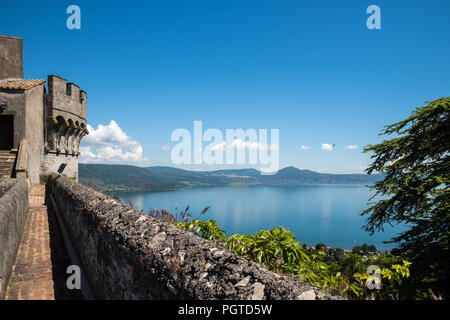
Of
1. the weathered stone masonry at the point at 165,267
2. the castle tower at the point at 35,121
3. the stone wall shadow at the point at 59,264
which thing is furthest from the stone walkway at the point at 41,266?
the castle tower at the point at 35,121

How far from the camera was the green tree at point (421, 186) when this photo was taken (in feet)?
17.8

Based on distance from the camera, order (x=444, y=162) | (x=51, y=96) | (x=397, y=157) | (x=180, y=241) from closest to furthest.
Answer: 1. (x=180, y=241)
2. (x=444, y=162)
3. (x=397, y=157)
4. (x=51, y=96)

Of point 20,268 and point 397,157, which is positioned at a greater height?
point 397,157

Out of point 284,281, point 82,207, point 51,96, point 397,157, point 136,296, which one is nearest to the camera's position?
point 284,281

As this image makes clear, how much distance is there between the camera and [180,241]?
7.82 feet

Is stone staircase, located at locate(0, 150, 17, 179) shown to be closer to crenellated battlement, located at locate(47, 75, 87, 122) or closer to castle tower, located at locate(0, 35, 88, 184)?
castle tower, located at locate(0, 35, 88, 184)

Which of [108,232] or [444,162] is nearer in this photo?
[108,232]

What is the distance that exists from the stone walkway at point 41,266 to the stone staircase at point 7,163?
16.4 ft

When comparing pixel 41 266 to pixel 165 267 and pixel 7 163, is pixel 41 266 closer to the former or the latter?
pixel 165 267

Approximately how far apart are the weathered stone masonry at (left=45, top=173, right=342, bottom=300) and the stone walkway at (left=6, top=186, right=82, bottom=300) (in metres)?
1.41
